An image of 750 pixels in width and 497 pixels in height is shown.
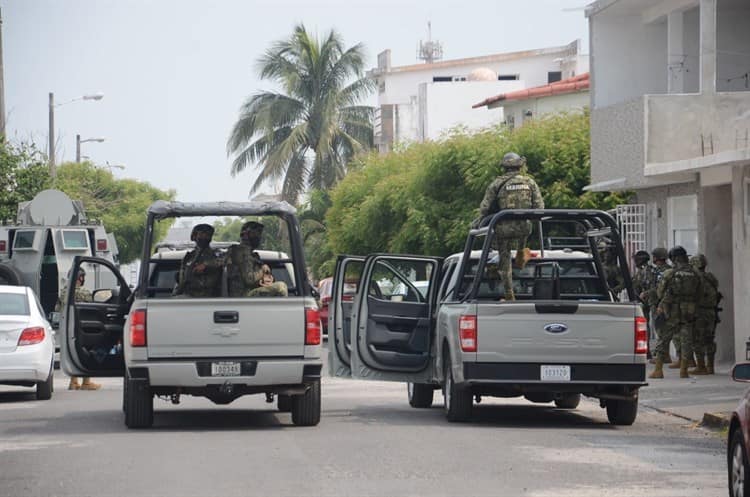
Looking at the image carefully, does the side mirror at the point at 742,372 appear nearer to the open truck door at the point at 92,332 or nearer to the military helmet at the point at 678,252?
the open truck door at the point at 92,332

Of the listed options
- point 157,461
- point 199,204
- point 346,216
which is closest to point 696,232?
point 199,204

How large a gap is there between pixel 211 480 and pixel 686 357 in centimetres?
1291

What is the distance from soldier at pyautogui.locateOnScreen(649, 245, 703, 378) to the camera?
22.8m

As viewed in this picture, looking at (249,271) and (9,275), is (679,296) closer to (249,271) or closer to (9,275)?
(249,271)

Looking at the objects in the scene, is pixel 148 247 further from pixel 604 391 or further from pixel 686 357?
pixel 686 357

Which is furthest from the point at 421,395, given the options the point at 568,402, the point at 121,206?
the point at 121,206

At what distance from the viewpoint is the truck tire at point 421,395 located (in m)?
18.5

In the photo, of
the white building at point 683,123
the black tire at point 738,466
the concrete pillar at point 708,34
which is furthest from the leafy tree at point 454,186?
the black tire at point 738,466

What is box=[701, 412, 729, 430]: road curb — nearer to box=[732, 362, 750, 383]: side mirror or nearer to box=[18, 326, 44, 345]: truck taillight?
box=[732, 362, 750, 383]: side mirror

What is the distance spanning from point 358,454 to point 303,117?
4948 centimetres

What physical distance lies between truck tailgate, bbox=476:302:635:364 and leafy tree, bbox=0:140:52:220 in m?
26.2

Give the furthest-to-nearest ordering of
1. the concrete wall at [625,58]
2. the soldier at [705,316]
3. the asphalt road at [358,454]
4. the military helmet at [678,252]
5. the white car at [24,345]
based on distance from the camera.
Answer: the concrete wall at [625,58] → the soldier at [705,316] → the military helmet at [678,252] → the white car at [24,345] → the asphalt road at [358,454]

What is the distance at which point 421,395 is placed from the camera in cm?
1858

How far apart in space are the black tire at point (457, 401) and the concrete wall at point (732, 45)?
14.5m
